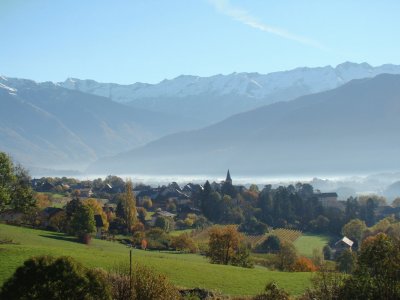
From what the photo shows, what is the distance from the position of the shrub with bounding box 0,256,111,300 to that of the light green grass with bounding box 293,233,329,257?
6315 centimetres

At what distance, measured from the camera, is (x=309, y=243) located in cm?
9262

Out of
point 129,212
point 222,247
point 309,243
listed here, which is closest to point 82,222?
point 222,247

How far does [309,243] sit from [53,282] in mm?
76973

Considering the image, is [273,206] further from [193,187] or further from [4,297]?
[4,297]

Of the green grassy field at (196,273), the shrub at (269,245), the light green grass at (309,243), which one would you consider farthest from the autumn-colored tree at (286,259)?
the green grassy field at (196,273)

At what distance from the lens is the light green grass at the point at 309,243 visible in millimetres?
84231

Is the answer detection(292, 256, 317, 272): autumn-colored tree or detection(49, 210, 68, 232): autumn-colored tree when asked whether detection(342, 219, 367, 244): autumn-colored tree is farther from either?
detection(49, 210, 68, 232): autumn-colored tree

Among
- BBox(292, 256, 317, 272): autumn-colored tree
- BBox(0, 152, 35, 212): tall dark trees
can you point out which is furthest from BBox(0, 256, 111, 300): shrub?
BBox(292, 256, 317, 272): autumn-colored tree

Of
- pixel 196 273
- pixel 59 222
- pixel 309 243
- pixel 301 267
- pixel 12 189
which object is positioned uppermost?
pixel 12 189

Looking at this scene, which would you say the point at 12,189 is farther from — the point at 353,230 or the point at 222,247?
the point at 353,230

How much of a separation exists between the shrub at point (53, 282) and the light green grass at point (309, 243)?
63148 millimetres

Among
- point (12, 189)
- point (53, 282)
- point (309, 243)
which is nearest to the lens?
point (53, 282)

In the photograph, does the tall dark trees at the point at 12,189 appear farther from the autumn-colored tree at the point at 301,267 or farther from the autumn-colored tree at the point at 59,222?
the autumn-colored tree at the point at 301,267

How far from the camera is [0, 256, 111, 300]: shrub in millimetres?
20125
